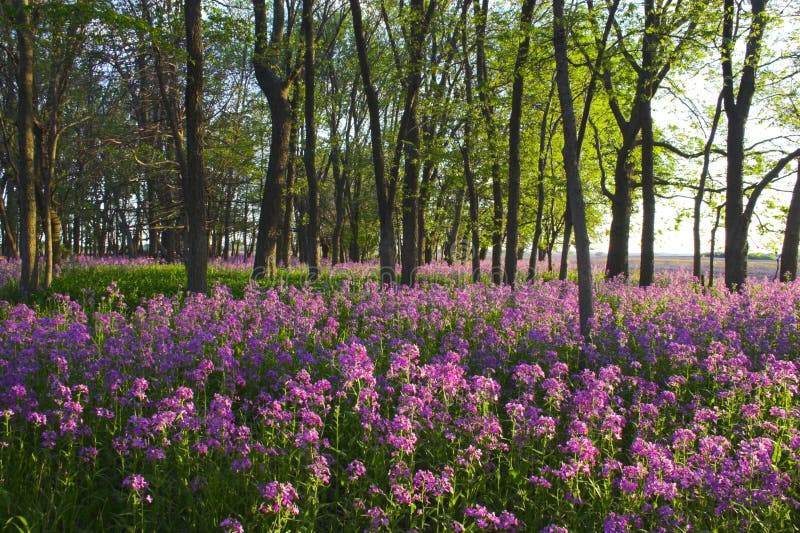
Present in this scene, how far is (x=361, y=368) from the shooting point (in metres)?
4.59

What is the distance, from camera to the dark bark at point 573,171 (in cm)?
754

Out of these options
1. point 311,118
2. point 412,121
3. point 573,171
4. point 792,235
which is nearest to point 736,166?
point 792,235

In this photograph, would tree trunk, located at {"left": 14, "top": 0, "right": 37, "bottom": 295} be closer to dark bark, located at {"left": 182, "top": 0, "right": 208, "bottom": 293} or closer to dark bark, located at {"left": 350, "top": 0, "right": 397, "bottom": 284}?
dark bark, located at {"left": 182, "top": 0, "right": 208, "bottom": 293}

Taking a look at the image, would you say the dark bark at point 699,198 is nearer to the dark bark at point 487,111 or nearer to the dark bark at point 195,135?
the dark bark at point 487,111

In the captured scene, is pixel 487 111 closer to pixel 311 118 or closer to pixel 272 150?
pixel 311 118

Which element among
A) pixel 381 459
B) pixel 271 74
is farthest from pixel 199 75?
pixel 381 459

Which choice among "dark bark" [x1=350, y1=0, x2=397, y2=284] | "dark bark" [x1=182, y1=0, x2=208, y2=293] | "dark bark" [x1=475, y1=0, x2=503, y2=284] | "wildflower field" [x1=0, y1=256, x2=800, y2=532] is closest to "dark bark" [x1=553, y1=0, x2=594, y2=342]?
"wildflower field" [x1=0, y1=256, x2=800, y2=532]

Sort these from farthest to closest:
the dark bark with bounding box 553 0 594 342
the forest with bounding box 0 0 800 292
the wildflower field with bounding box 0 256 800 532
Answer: the forest with bounding box 0 0 800 292, the dark bark with bounding box 553 0 594 342, the wildflower field with bounding box 0 256 800 532

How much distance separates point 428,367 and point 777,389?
3.65 metres

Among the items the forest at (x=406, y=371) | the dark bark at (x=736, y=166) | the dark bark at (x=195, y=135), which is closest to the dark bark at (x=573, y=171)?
the forest at (x=406, y=371)

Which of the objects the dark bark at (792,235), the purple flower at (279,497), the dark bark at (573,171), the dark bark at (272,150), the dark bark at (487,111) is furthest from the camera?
the dark bark at (792,235)

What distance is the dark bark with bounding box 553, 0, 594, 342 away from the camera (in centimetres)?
754

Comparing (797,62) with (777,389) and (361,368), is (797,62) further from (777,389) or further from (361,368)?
(361,368)

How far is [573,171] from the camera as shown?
7.75 metres
